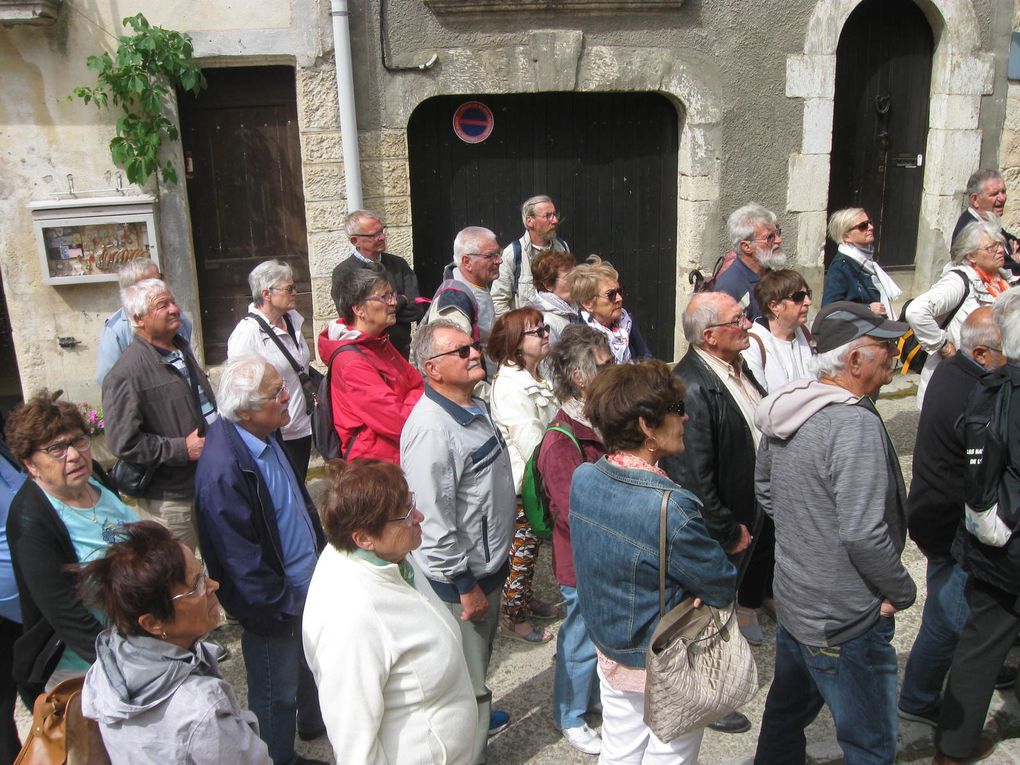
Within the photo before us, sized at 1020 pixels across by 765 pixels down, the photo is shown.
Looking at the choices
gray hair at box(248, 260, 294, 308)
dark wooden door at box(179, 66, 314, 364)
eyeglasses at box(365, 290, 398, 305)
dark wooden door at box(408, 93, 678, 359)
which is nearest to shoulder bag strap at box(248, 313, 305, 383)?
Result: gray hair at box(248, 260, 294, 308)

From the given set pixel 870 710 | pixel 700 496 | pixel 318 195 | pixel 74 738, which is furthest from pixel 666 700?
pixel 318 195

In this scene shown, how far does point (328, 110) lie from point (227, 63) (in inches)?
29.0

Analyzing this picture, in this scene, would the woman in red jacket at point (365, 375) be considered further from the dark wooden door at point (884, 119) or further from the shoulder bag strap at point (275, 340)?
the dark wooden door at point (884, 119)

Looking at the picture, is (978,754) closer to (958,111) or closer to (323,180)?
(323,180)

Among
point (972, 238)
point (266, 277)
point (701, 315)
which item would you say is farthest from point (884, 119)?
point (266, 277)

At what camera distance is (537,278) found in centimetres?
538

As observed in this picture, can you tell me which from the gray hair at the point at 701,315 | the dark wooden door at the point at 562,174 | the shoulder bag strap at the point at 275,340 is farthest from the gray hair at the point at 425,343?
the dark wooden door at the point at 562,174

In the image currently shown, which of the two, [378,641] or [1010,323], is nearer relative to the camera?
[378,641]

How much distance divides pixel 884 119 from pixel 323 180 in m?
4.67

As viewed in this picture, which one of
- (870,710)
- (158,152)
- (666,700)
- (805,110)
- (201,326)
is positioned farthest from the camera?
(805,110)

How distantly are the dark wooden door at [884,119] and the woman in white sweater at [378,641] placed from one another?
6506mm

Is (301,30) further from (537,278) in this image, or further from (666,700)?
(666,700)

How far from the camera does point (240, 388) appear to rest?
3.14 meters

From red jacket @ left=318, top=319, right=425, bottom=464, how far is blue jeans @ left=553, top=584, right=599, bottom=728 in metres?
0.96
